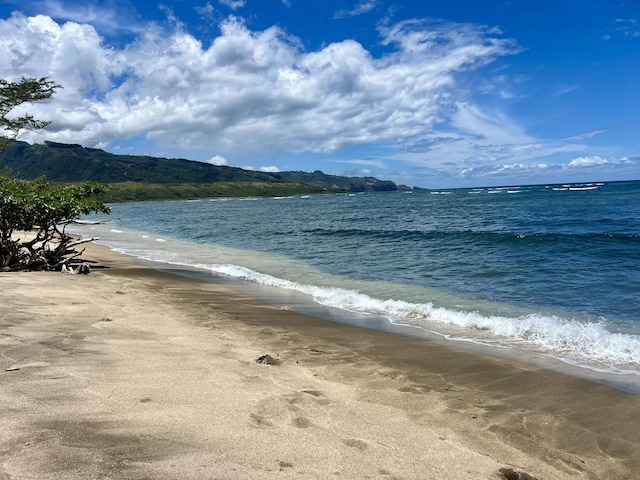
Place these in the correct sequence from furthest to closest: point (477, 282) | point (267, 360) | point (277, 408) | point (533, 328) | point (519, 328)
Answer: point (477, 282), point (519, 328), point (533, 328), point (267, 360), point (277, 408)

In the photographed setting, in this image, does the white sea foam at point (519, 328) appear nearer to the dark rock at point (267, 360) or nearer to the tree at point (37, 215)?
the dark rock at point (267, 360)

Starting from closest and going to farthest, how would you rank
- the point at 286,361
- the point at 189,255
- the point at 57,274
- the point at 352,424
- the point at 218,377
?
the point at 352,424 < the point at 218,377 < the point at 286,361 < the point at 57,274 < the point at 189,255

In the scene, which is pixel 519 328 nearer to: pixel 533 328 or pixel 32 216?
pixel 533 328

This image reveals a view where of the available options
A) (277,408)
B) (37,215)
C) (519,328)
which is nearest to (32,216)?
(37,215)

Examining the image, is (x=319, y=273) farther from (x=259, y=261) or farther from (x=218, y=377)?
(x=218, y=377)

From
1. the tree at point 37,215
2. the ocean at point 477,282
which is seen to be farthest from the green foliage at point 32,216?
the ocean at point 477,282

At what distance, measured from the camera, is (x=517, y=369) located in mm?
8109

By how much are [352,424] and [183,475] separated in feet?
7.75

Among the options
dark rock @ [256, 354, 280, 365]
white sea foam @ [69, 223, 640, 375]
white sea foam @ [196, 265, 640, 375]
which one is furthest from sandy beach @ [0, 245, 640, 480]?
white sea foam @ [196, 265, 640, 375]

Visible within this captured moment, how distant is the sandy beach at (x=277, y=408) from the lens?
3.97 meters

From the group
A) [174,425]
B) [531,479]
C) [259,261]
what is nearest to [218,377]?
[174,425]

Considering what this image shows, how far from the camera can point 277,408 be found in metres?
5.47

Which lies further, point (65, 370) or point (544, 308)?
point (544, 308)

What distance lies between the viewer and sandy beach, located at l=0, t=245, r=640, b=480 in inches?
156
